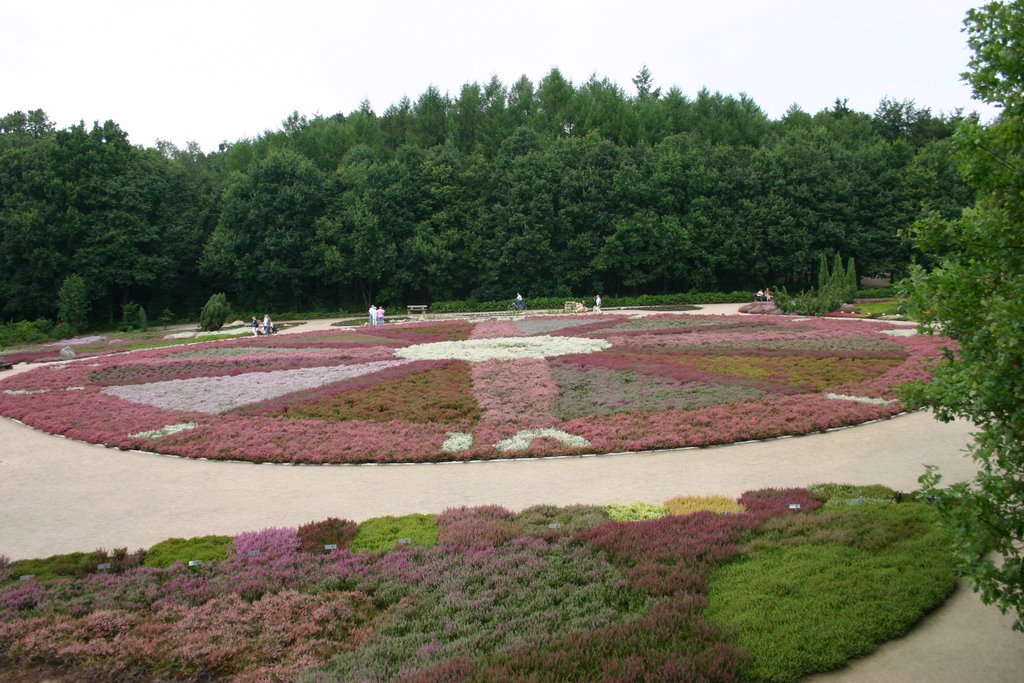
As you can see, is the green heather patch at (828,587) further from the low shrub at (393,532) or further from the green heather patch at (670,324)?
the green heather patch at (670,324)

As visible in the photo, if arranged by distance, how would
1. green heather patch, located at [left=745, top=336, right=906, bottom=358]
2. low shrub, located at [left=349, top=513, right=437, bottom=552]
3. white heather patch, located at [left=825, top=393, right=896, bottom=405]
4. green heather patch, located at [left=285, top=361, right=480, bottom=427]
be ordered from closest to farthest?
1. low shrub, located at [left=349, top=513, right=437, bottom=552]
2. white heather patch, located at [left=825, top=393, right=896, bottom=405]
3. green heather patch, located at [left=285, top=361, right=480, bottom=427]
4. green heather patch, located at [left=745, top=336, right=906, bottom=358]

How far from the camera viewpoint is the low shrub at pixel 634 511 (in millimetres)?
11055

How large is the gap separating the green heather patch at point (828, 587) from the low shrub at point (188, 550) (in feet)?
21.6

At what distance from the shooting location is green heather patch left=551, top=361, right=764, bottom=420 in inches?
741

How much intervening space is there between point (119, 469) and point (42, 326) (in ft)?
144

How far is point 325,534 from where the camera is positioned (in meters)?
10.8

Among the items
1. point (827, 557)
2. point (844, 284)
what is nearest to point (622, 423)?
point (827, 557)

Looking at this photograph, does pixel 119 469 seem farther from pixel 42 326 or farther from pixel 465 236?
pixel 465 236

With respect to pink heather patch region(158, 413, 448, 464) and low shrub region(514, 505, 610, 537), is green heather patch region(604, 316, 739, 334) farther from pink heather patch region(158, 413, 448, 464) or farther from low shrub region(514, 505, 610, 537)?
low shrub region(514, 505, 610, 537)

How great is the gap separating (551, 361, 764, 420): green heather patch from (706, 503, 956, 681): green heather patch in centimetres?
867

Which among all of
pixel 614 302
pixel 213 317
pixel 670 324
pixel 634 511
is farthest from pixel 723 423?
pixel 614 302

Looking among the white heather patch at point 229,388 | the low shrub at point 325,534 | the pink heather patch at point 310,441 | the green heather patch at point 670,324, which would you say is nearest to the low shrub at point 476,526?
the low shrub at point 325,534

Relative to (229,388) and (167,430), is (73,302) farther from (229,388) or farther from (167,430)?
(167,430)

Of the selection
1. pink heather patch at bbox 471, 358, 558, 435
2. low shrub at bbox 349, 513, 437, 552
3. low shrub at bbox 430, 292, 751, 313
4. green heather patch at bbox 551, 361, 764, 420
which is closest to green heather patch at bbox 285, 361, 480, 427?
pink heather patch at bbox 471, 358, 558, 435
